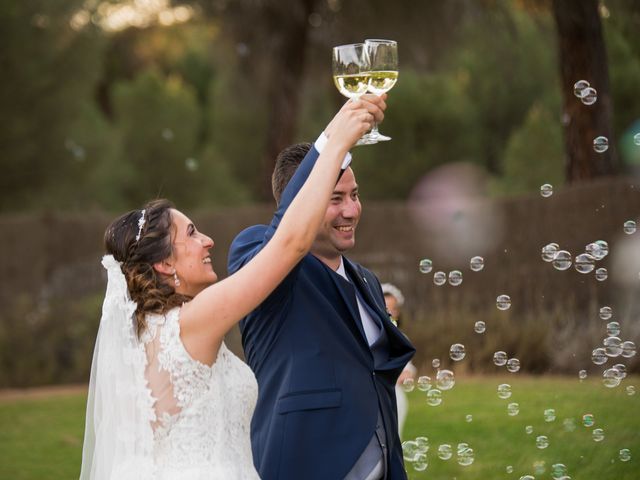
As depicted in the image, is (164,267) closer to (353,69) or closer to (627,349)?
(353,69)

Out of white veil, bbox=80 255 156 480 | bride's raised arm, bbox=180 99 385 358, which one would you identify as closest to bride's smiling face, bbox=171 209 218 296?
white veil, bbox=80 255 156 480

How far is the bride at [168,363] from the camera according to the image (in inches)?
138

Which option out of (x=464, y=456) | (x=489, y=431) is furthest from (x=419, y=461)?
(x=489, y=431)

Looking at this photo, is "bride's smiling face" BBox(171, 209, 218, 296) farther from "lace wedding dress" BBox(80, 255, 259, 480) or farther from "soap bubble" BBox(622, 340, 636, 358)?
"soap bubble" BBox(622, 340, 636, 358)


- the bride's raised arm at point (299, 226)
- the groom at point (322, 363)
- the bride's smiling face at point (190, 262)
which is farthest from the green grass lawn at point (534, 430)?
the bride's raised arm at point (299, 226)

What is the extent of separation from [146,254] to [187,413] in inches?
23.3

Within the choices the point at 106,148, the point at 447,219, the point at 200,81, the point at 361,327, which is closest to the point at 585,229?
the point at 447,219

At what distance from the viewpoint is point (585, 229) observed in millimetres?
12836

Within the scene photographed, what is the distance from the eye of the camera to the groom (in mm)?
3578

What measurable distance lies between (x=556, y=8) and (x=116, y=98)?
20715 mm

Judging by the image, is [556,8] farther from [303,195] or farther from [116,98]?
[116,98]

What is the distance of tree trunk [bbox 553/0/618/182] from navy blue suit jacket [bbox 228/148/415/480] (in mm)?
8608

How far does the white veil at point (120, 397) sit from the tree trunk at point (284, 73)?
1302 cm

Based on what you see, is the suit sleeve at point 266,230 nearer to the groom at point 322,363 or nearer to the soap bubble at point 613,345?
the groom at point 322,363
